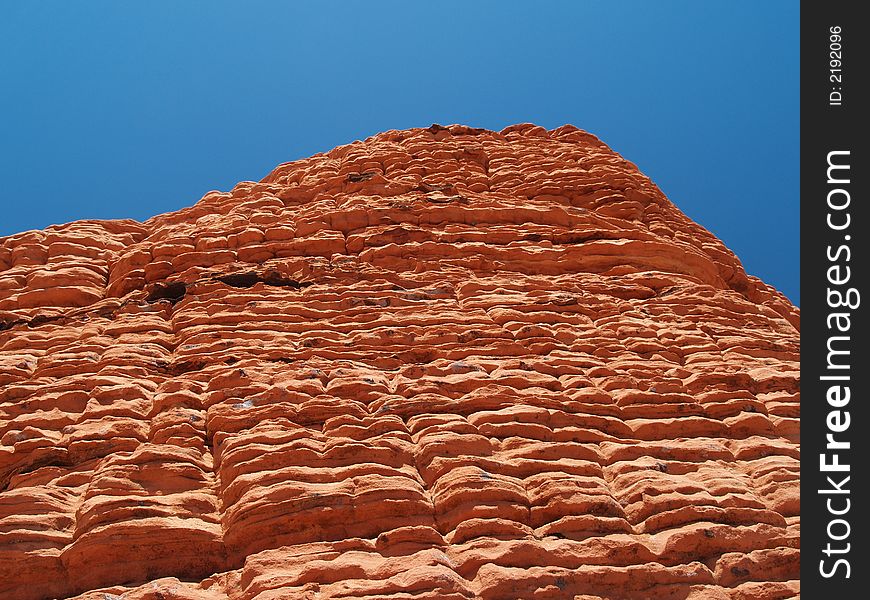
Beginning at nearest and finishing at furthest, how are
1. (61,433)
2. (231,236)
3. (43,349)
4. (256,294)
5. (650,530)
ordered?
(650,530) < (61,433) < (43,349) < (256,294) < (231,236)

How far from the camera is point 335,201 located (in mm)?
15945

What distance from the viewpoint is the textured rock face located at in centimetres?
725

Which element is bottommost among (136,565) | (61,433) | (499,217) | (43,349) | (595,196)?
(136,565)

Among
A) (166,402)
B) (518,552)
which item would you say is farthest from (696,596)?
(166,402)

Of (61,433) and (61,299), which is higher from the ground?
(61,299)

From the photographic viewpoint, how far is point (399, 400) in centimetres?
955

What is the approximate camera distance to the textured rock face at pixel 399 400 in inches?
285

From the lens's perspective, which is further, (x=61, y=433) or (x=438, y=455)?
(x=61, y=433)

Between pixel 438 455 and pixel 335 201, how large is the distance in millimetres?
8404

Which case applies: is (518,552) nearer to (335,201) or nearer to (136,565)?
(136,565)

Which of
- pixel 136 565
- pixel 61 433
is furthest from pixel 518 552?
pixel 61 433

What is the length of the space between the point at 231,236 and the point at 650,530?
9.36 meters

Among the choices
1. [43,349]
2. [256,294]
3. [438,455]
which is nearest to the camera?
[438,455]
